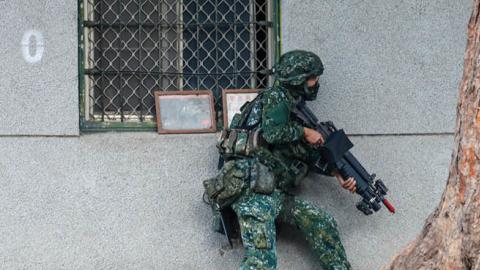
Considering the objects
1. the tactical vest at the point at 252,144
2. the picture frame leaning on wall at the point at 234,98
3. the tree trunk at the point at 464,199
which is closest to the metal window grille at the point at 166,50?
the picture frame leaning on wall at the point at 234,98

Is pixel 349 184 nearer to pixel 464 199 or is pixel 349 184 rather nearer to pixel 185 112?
pixel 185 112

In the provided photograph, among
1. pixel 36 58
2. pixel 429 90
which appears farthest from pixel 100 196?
pixel 429 90

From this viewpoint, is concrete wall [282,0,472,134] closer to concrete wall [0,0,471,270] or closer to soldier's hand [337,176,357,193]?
concrete wall [0,0,471,270]

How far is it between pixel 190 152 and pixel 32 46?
1.29m

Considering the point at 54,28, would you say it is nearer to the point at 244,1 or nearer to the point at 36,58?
the point at 36,58

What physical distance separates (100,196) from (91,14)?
126 cm

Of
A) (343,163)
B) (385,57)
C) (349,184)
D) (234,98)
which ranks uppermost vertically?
(385,57)

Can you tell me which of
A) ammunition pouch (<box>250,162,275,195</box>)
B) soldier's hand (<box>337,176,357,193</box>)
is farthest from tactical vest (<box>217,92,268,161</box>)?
soldier's hand (<box>337,176,357,193</box>)

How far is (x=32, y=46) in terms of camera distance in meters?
8.29

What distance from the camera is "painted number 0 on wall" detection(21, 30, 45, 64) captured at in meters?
8.29

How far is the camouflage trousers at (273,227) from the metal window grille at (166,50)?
0.92 m

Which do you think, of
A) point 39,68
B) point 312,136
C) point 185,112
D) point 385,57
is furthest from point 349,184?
point 39,68

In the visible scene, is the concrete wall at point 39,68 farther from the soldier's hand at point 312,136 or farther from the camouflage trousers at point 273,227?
the soldier's hand at point 312,136

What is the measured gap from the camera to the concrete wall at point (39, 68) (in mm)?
8266
